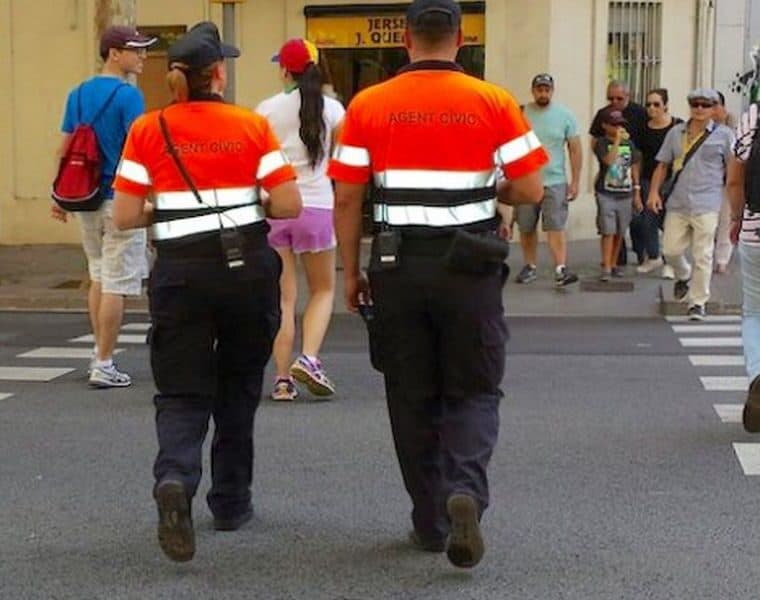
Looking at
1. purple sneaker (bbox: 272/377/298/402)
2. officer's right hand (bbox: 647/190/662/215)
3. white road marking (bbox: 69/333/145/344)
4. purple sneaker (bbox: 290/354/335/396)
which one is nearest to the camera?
purple sneaker (bbox: 290/354/335/396)

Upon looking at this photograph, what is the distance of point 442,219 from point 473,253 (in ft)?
0.59

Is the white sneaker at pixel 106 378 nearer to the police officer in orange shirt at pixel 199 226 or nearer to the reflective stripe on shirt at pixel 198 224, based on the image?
A: the police officer in orange shirt at pixel 199 226

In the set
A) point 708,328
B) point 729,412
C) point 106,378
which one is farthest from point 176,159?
point 708,328

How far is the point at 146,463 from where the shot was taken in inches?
250

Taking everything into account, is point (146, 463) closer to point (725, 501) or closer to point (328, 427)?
point (328, 427)

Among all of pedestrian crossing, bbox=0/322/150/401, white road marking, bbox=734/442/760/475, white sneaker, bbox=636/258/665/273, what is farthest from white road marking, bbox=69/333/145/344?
white sneaker, bbox=636/258/665/273

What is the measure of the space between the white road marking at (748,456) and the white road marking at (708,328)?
4039 mm

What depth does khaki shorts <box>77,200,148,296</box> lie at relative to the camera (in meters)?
7.99

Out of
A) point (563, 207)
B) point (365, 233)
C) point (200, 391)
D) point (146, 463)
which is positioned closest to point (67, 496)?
point (146, 463)

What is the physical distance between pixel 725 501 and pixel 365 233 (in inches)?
76.6

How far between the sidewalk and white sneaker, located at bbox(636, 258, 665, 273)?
0.11 metres

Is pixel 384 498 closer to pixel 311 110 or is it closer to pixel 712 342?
pixel 311 110

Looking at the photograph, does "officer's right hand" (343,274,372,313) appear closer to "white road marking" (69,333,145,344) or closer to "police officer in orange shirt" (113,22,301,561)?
"police officer in orange shirt" (113,22,301,561)

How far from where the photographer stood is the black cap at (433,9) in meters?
4.54
